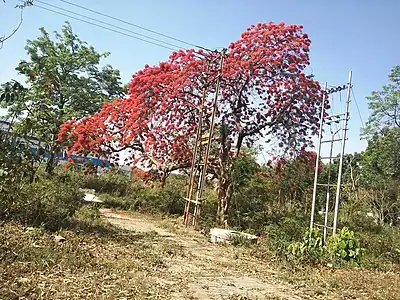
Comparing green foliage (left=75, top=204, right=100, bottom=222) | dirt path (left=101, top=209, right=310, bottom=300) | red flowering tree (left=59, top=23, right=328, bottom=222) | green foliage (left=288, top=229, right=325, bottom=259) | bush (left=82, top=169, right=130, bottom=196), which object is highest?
red flowering tree (left=59, top=23, right=328, bottom=222)

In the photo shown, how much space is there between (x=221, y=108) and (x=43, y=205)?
5265mm

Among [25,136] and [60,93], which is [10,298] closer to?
[25,136]

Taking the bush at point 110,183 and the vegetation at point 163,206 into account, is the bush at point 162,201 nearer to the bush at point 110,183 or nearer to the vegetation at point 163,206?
the vegetation at point 163,206

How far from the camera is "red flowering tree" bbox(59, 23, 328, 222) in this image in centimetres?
948

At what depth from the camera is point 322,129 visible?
7535 mm

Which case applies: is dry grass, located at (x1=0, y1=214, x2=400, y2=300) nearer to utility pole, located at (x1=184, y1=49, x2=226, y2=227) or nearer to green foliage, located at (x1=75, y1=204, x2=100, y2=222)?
green foliage, located at (x1=75, y1=204, x2=100, y2=222)

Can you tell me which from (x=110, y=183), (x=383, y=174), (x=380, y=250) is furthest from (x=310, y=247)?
(x=383, y=174)

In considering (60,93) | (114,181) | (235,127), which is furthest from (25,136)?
(60,93)

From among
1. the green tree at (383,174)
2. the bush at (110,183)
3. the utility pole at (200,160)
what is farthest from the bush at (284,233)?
the bush at (110,183)

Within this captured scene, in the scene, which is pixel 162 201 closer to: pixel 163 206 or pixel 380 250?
pixel 163 206

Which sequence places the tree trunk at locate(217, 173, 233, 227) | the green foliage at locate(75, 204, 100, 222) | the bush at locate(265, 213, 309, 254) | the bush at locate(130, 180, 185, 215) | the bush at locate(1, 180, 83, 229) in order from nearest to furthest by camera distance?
the bush at locate(1, 180, 83, 229), the bush at locate(265, 213, 309, 254), the green foliage at locate(75, 204, 100, 222), the tree trunk at locate(217, 173, 233, 227), the bush at locate(130, 180, 185, 215)

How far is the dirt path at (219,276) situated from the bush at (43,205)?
207cm

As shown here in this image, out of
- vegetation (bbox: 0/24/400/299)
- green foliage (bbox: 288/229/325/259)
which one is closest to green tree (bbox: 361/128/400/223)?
vegetation (bbox: 0/24/400/299)

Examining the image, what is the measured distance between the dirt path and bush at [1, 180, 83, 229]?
2066 millimetres
